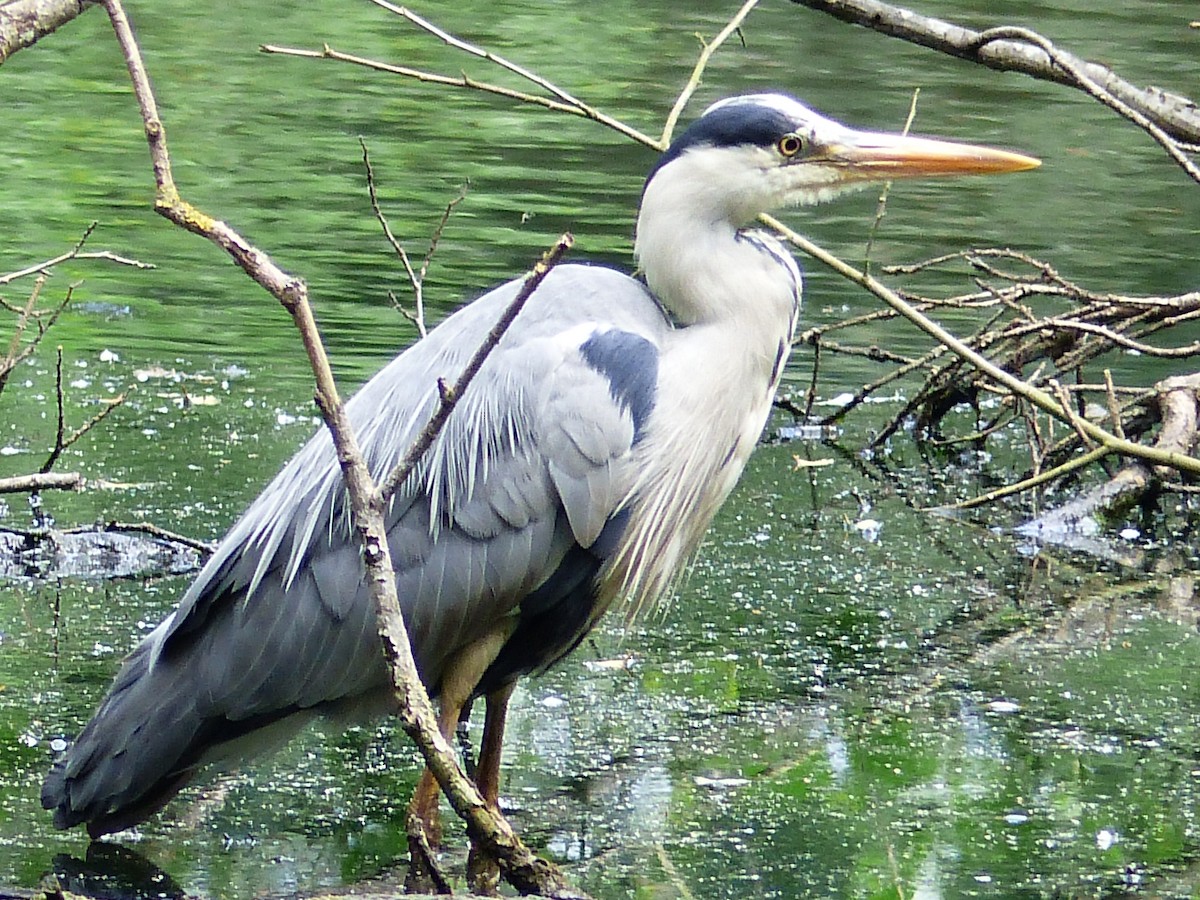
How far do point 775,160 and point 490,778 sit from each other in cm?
134

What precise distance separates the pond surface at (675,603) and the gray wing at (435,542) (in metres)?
0.26

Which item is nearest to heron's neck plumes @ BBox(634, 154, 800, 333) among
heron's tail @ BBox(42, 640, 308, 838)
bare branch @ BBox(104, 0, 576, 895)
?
heron's tail @ BBox(42, 640, 308, 838)

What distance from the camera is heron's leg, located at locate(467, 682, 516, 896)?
A: 3700 millimetres

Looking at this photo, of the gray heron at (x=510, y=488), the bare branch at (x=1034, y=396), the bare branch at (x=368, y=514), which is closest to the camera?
the bare branch at (x=368, y=514)

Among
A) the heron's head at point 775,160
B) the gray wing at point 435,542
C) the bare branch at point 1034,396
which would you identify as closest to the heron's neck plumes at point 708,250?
the heron's head at point 775,160

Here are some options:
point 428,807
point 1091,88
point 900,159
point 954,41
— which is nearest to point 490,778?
point 428,807

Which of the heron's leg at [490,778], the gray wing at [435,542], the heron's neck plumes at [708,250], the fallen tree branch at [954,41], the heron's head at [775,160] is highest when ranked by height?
the fallen tree branch at [954,41]

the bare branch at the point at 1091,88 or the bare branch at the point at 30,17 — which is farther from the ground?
the bare branch at the point at 30,17

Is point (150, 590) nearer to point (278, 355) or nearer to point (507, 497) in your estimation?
point (507, 497)

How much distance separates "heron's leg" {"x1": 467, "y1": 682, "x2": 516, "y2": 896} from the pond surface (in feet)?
0.47

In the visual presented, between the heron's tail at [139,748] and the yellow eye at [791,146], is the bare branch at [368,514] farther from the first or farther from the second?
the yellow eye at [791,146]

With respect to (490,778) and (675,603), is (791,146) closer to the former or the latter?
(490,778)

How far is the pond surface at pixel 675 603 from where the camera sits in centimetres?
391

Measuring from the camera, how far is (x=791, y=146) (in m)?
3.99
